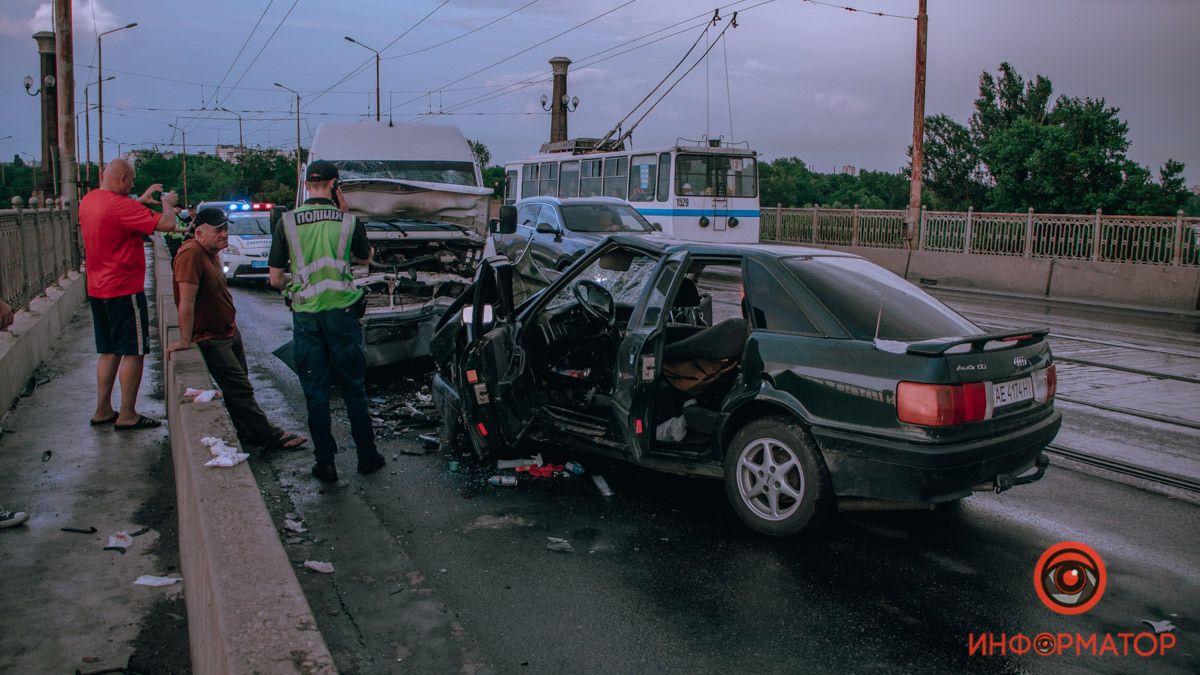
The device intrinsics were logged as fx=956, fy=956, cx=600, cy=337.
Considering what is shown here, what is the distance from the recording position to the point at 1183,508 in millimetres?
5316

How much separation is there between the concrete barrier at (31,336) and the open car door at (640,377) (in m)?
4.76

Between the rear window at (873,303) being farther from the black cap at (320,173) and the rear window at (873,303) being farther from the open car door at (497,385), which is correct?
the black cap at (320,173)

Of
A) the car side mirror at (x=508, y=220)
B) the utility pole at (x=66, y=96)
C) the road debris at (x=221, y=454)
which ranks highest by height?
the utility pole at (x=66, y=96)

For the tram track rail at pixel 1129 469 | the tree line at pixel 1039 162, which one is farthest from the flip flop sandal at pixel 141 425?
the tree line at pixel 1039 162

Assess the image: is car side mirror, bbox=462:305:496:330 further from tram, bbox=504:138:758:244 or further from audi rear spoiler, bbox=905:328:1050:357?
tram, bbox=504:138:758:244

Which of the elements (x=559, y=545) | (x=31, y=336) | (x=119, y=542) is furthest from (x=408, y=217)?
(x=559, y=545)

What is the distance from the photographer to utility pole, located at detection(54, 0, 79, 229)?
17328 mm

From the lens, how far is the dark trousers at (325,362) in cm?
566

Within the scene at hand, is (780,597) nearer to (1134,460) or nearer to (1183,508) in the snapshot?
(1183,508)

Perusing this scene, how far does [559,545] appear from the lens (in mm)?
4652

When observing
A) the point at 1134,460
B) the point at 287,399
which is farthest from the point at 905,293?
the point at 287,399

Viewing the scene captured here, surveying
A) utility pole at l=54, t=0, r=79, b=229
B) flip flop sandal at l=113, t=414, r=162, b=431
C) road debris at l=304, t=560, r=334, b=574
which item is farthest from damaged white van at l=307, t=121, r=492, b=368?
utility pole at l=54, t=0, r=79, b=229

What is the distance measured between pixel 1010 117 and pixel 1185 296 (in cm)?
2011

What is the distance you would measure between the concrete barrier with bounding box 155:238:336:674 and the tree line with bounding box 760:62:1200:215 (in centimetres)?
2785
